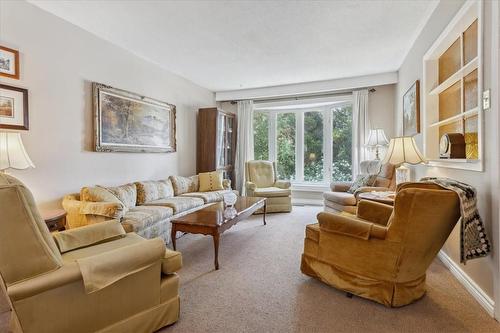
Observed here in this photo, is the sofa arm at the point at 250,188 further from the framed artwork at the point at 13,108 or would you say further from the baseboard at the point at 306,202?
the framed artwork at the point at 13,108

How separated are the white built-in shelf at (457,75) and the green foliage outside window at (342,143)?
2650 millimetres

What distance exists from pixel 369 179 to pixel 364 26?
2231mm

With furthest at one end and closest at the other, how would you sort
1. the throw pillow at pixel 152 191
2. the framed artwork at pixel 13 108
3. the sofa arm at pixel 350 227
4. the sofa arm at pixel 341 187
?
the sofa arm at pixel 341 187 → the throw pillow at pixel 152 191 → the framed artwork at pixel 13 108 → the sofa arm at pixel 350 227

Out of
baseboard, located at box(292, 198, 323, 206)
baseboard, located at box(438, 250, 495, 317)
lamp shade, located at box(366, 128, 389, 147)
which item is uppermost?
lamp shade, located at box(366, 128, 389, 147)

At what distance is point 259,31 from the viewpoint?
3.20m

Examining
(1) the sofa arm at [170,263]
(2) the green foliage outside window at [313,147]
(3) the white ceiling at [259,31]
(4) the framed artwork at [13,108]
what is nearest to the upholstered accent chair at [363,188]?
(2) the green foliage outside window at [313,147]

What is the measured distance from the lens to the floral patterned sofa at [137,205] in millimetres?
2699

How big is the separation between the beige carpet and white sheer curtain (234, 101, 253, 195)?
3344 mm

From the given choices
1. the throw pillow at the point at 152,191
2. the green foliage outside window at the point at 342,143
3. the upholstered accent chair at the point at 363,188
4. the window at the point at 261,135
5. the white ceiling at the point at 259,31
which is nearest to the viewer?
the white ceiling at the point at 259,31

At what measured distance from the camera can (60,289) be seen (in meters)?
1.32

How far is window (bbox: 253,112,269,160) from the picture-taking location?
6.46m

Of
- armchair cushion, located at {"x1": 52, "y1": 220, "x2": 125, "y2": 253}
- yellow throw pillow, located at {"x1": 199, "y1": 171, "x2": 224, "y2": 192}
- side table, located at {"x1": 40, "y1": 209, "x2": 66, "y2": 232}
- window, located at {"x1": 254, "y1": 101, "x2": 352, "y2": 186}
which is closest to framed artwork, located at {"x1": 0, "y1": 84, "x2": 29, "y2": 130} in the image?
side table, located at {"x1": 40, "y1": 209, "x2": 66, "y2": 232}

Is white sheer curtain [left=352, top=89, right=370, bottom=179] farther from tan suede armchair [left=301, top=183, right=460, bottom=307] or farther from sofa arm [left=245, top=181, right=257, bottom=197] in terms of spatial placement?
tan suede armchair [left=301, top=183, right=460, bottom=307]

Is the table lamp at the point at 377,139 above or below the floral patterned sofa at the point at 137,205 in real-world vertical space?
above
